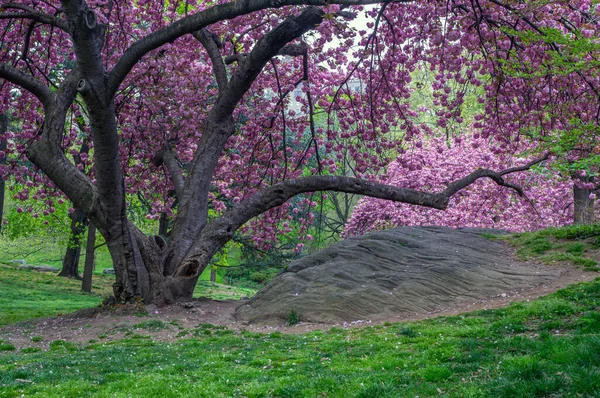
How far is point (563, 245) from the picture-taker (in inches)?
674

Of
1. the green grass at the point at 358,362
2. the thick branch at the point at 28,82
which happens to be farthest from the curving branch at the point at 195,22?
the green grass at the point at 358,362

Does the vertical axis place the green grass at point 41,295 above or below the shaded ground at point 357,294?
below

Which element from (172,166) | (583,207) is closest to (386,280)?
(172,166)

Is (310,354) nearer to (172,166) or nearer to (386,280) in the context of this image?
(386,280)

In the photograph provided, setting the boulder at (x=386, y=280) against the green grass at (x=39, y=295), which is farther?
the green grass at (x=39, y=295)

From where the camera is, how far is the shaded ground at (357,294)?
12.4m

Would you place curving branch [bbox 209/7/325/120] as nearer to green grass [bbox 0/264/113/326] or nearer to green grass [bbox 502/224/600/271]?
green grass [bbox 0/264/113/326]

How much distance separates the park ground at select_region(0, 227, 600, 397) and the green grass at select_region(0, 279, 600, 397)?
20 millimetres

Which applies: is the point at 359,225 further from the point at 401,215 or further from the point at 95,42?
the point at 95,42

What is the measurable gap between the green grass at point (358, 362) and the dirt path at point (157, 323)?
2.48 ft

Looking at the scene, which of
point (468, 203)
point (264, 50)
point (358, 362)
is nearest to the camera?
point (358, 362)

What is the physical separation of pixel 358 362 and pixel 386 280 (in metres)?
6.80

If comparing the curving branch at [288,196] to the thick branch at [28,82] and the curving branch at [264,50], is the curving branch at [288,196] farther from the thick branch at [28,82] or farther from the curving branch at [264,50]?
the thick branch at [28,82]

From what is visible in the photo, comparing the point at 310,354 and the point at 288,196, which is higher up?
the point at 288,196
